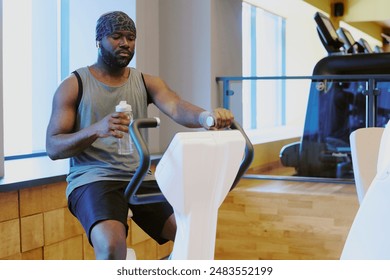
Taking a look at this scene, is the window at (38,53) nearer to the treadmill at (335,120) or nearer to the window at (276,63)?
the window at (276,63)

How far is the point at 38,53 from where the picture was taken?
440 cm

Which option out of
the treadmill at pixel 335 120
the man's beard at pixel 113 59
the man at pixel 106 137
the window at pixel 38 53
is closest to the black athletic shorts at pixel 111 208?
the man at pixel 106 137

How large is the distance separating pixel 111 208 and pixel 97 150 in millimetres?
263

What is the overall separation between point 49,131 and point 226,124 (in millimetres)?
635

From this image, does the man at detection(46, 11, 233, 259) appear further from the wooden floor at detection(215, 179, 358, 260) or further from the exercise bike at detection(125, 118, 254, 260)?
the wooden floor at detection(215, 179, 358, 260)

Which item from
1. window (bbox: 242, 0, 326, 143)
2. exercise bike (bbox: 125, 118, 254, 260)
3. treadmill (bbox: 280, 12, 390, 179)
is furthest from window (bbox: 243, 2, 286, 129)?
exercise bike (bbox: 125, 118, 254, 260)

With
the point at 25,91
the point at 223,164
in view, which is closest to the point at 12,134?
the point at 25,91

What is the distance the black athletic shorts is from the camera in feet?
7.30

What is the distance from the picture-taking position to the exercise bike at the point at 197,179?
5.13 ft

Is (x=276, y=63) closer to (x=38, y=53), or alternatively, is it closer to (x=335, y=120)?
(x=335, y=120)

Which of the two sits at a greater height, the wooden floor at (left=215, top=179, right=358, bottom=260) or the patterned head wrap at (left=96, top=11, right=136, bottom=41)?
the patterned head wrap at (left=96, top=11, right=136, bottom=41)

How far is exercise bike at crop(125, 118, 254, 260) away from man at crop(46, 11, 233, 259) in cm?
50

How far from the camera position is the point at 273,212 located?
4.21 metres
